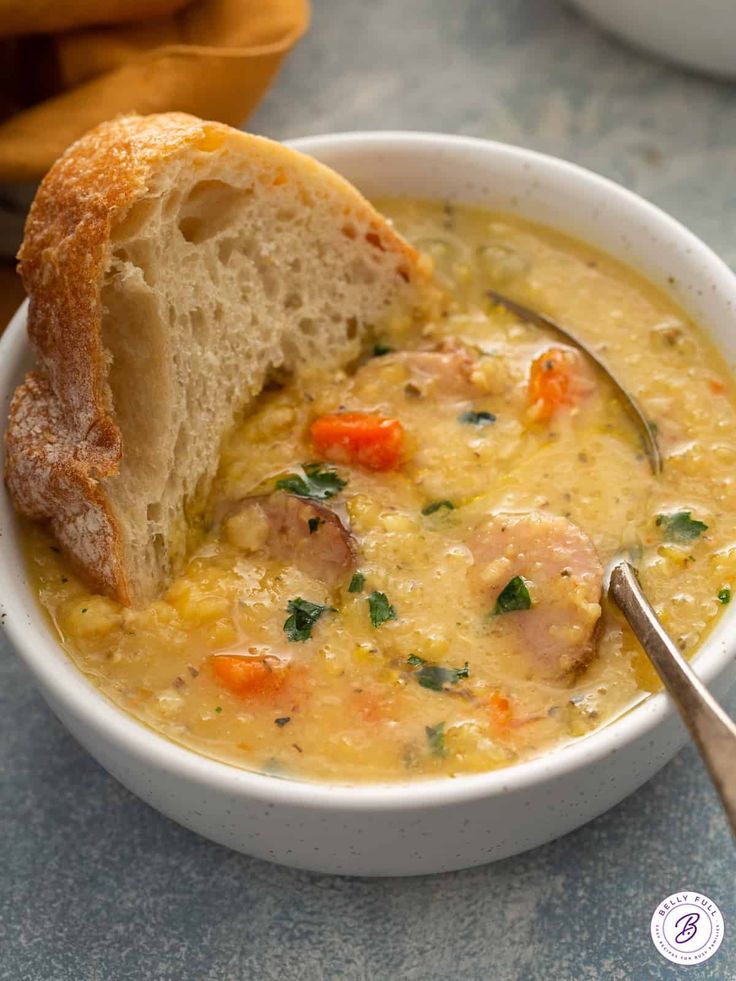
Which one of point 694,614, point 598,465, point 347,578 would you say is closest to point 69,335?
point 347,578

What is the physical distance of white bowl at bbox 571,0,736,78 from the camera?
13.0ft

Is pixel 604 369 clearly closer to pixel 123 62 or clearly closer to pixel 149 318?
pixel 149 318

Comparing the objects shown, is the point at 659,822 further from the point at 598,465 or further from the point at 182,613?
the point at 182,613

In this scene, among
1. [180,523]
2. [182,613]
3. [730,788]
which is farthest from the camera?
[180,523]

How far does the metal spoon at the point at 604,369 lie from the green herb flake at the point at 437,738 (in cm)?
82

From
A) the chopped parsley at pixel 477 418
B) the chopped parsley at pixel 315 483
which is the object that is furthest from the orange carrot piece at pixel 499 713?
the chopped parsley at pixel 477 418

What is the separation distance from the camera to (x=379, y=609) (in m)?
2.56

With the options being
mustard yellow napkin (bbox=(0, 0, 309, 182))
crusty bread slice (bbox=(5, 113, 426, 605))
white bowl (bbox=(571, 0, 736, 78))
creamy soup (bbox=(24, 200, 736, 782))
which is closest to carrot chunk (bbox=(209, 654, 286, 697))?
creamy soup (bbox=(24, 200, 736, 782))

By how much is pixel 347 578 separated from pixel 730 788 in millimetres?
910

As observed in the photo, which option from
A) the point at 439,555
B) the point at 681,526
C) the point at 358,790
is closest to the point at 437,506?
the point at 439,555

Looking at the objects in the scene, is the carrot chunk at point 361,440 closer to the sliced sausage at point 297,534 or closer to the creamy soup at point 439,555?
the creamy soup at point 439,555

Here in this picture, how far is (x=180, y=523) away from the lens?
9.07 feet

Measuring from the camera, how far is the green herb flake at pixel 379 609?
8.36 feet

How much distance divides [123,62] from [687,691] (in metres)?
2.43
